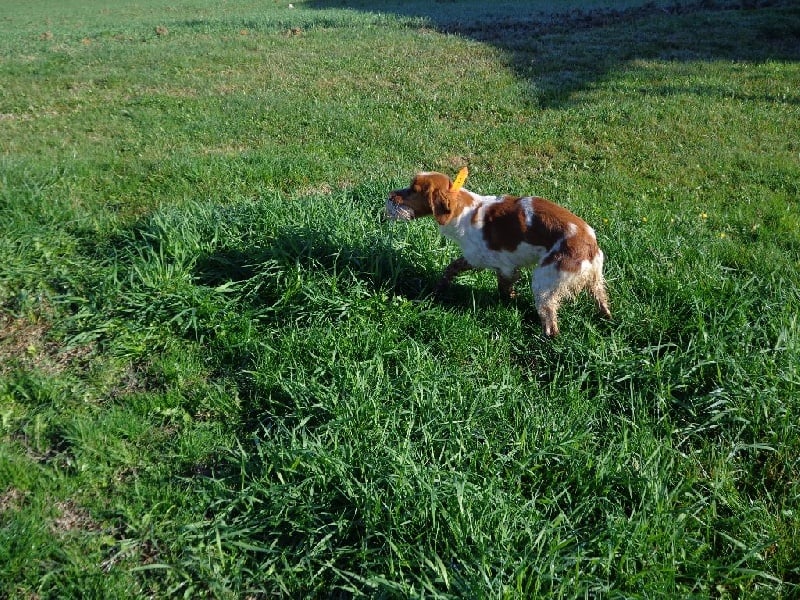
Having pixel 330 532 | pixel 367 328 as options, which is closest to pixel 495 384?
pixel 367 328

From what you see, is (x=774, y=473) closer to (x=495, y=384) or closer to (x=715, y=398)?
(x=715, y=398)

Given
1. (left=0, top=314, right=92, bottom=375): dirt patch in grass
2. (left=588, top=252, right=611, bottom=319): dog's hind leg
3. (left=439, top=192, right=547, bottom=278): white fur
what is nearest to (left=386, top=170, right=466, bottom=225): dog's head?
(left=439, top=192, right=547, bottom=278): white fur

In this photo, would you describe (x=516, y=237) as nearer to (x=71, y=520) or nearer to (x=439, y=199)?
(x=439, y=199)

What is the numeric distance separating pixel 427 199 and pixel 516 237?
2.13ft

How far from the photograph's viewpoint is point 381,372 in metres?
3.71

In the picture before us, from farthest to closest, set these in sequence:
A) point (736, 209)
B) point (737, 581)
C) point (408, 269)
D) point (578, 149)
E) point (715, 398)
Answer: point (578, 149), point (736, 209), point (408, 269), point (715, 398), point (737, 581)

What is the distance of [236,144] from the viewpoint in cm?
801

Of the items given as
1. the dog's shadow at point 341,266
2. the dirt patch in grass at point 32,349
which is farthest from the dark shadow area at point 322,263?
the dirt patch in grass at point 32,349

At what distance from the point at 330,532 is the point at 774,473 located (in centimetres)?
221

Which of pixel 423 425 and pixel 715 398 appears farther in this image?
pixel 715 398

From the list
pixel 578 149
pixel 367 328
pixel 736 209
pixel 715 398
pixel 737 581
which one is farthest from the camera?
pixel 578 149

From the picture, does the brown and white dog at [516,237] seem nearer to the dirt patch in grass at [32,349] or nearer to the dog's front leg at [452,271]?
the dog's front leg at [452,271]

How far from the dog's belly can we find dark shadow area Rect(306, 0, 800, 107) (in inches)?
228

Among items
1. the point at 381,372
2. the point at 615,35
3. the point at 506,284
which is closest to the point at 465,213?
the point at 506,284
